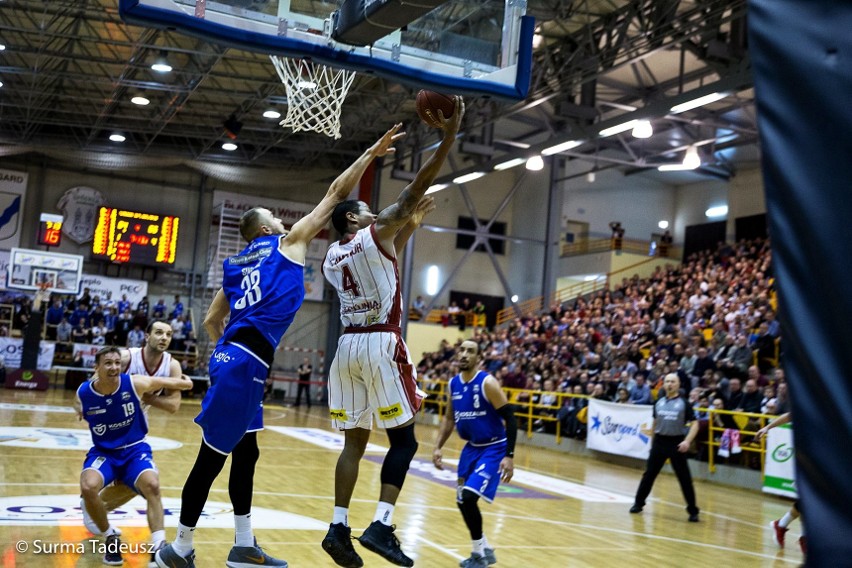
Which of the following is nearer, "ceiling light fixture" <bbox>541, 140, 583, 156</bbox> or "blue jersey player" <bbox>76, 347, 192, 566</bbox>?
"blue jersey player" <bbox>76, 347, 192, 566</bbox>

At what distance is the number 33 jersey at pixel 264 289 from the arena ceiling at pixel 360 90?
11323mm

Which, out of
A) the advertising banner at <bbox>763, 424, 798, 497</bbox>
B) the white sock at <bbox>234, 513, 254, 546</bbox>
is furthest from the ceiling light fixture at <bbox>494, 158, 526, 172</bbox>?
the white sock at <bbox>234, 513, 254, 546</bbox>

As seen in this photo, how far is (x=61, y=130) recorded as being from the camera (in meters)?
28.1

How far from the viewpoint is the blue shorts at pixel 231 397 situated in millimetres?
4520

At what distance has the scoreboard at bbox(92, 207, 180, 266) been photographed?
27438 mm

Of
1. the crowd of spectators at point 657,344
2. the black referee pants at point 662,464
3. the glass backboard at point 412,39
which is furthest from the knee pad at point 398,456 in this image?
the crowd of spectators at point 657,344

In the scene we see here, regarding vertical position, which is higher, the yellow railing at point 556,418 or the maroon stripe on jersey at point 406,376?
the maroon stripe on jersey at point 406,376

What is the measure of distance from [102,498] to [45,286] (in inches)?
718

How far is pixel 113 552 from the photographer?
568 centimetres

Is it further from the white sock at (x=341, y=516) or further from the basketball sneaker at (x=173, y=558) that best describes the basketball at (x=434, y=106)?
the basketball sneaker at (x=173, y=558)

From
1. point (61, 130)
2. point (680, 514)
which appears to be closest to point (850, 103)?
point (680, 514)

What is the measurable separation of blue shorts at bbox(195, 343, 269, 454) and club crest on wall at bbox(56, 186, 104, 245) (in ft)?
83.2

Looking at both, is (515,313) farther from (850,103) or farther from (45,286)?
(850,103)

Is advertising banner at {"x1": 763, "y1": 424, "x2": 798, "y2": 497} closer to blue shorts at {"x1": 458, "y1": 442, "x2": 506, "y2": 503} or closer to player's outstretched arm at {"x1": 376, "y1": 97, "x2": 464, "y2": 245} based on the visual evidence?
blue shorts at {"x1": 458, "y1": 442, "x2": 506, "y2": 503}
